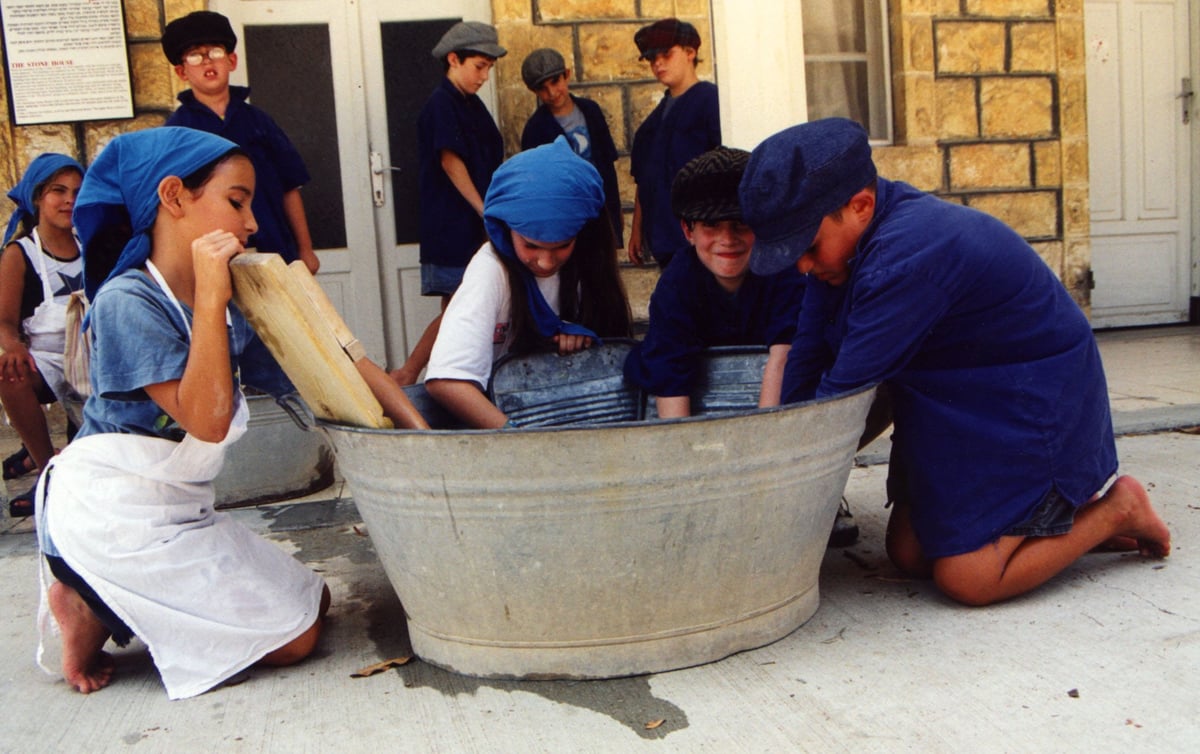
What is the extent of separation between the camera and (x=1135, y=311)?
23.1 ft

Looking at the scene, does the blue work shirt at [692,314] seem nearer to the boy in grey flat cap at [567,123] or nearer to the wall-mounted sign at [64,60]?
the boy in grey flat cap at [567,123]

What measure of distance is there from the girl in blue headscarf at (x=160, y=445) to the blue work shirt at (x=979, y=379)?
3.82ft

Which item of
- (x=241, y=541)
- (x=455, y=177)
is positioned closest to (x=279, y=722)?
(x=241, y=541)

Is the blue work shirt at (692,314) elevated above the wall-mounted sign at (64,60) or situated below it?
below

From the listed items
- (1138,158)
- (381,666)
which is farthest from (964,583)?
(1138,158)

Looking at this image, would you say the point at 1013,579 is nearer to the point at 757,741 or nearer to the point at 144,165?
the point at 757,741

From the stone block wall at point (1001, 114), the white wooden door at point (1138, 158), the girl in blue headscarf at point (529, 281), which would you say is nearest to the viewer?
the girl in blue headscarf at point (529, 281)

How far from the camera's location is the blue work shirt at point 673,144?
4461 mm

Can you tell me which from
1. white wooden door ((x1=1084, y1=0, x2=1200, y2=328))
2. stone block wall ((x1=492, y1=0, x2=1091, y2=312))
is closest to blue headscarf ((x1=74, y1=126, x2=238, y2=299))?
stone block wall ((x1=492, y1=0, x2=1091, y2=312))

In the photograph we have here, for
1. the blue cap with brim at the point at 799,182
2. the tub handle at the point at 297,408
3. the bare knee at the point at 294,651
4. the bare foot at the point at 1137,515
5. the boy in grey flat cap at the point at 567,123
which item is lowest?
the bare knee at the point at 294,651

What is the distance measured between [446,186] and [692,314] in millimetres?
1968

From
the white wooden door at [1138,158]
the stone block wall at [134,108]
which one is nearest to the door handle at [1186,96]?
the white wooden door at [1138,158]

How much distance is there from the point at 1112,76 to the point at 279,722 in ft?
21.8

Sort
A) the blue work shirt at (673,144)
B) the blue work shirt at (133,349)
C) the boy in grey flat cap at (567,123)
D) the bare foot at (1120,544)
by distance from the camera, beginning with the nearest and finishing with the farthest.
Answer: the blue work shirt at (133,349), the bare foot at (1120,544), the blue work shirt at (673,144), the boy in grey flat cap at (567,123)
